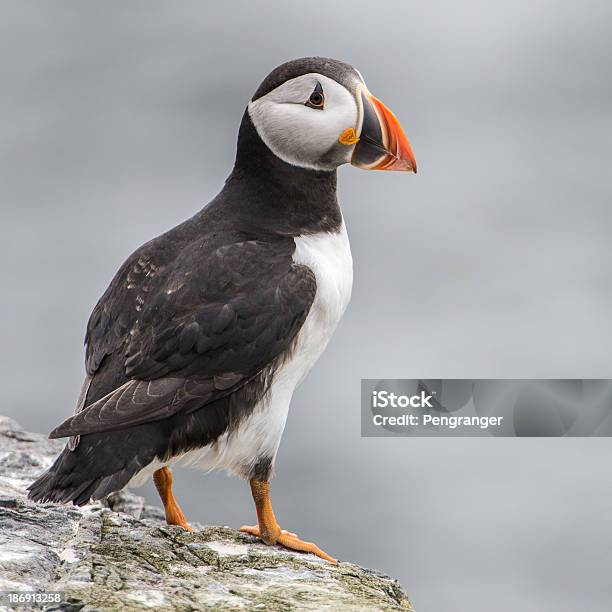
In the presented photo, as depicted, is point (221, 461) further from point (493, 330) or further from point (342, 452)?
point (493, 330)

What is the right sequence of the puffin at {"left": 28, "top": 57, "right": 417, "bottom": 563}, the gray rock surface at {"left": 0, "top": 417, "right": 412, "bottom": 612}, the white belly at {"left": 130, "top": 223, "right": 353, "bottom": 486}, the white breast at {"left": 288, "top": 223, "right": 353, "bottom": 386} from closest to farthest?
the gray rock surface at {"left": 0, "top": 417, "right": 412, "bottom": 612}, the puffin at {"left": 28, "top": 57, "right": 417, "bottom": 563}, the white belly at {"left": 130, "top": 223, "right": 353, "bottom": 486}, the white breast at {"left": 288, "top": 223, "right": 353, "bottom": 386}

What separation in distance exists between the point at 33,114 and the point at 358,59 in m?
5.09

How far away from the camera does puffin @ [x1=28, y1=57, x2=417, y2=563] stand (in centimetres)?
506

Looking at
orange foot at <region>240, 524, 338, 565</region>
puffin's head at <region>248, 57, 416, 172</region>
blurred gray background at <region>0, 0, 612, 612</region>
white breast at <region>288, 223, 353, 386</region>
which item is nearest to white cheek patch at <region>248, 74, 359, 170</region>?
puffin's head at <region>248, 57, 416, 172</region>

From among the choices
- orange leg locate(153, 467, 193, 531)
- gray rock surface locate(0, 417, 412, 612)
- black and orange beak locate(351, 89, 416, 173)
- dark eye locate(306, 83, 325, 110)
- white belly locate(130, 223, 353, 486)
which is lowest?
gray rock surface locate(0, 417, 412, 612)

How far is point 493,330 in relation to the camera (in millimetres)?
13438

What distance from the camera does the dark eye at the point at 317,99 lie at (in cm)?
568

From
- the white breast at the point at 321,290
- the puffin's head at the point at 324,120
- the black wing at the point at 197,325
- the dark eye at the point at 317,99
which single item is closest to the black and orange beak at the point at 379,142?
the puffin's head at the point at 324,120

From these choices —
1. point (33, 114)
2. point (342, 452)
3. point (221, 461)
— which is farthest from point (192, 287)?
point (33, 114)

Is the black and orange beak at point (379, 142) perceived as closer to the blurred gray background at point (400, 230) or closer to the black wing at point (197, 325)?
the black wing at point (197, 325)

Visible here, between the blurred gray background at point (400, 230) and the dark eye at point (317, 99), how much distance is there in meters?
5.70

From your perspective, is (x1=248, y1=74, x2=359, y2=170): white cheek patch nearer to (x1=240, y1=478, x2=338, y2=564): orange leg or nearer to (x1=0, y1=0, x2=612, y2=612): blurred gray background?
(x1=240, y1=478, x2=338, y2=564): orange leg

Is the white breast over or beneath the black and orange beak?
beneath

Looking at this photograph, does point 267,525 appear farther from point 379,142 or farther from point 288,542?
point 379,142
